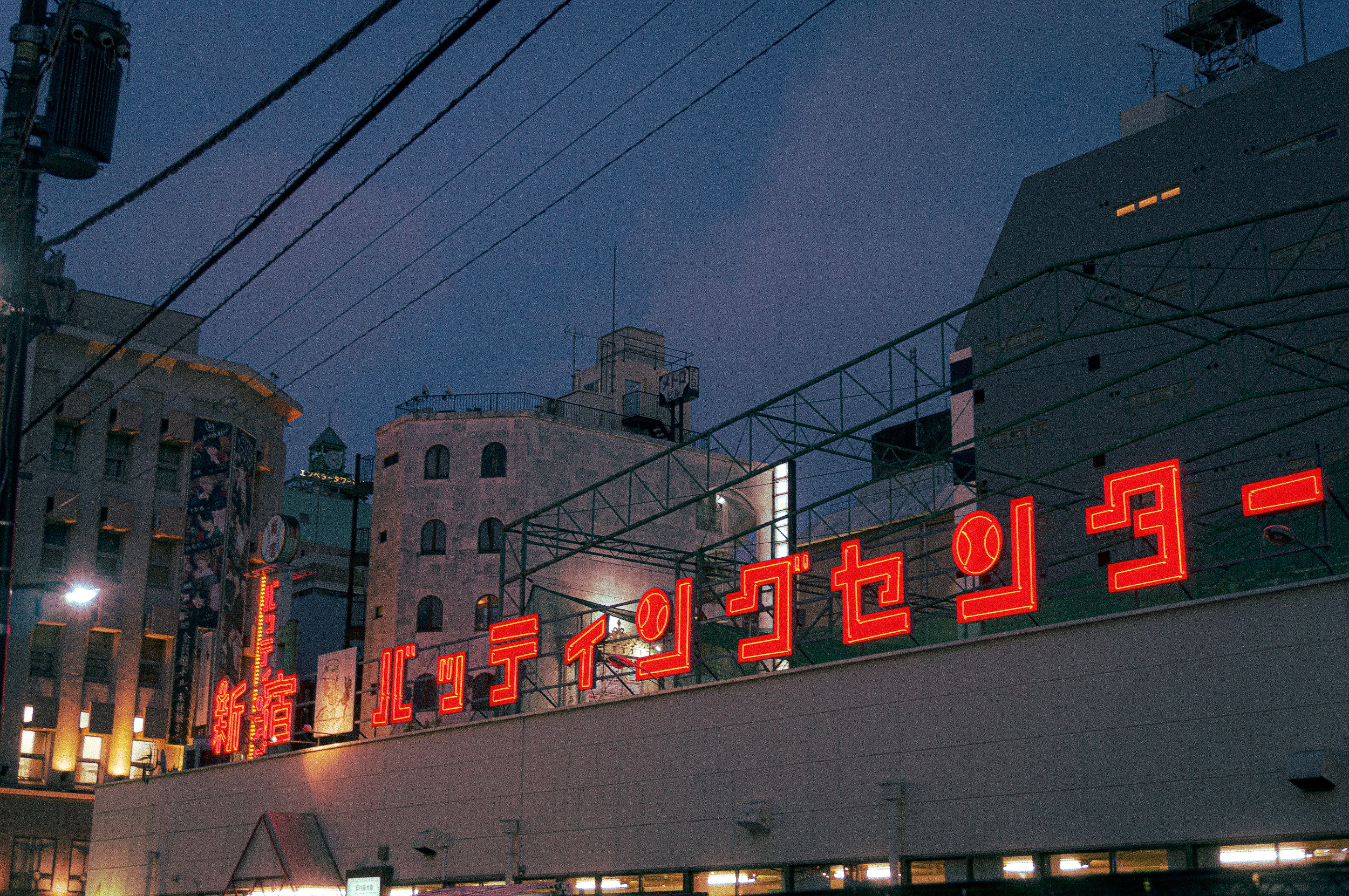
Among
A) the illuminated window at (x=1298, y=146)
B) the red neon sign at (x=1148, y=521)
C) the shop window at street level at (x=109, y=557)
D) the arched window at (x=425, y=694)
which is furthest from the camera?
the shop window at street level at (x=109, y=557)

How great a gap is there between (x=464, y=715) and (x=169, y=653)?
14.2 metres

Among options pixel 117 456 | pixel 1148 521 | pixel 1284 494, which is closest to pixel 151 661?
pixel 117 456

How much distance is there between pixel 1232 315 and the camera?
45094 millimetres

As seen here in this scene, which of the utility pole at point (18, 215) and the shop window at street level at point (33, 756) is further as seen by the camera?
the shop window at street level at point (33, 756)

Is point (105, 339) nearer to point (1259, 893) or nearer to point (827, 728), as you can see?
point (827, 728)

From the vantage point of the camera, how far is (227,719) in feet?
138

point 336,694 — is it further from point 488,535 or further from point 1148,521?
point 488,535

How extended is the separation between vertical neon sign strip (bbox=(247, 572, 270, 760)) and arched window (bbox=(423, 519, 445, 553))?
13.5 meters

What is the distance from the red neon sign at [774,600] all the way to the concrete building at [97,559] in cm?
3337

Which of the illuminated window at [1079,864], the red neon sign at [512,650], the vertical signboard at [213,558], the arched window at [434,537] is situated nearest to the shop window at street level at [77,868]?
the vertical signboard at [213,558]

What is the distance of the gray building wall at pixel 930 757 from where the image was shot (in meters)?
19.3

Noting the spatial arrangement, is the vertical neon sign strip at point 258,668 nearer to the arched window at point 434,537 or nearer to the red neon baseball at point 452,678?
the red neon baseball at point 452,678

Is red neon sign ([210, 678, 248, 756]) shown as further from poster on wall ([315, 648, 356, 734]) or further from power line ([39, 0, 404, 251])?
power line ([39, 0, 404, 251])

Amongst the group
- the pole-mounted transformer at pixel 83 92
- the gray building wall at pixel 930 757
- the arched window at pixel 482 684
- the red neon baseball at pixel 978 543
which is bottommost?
the gray building wall at pixel 930 757
